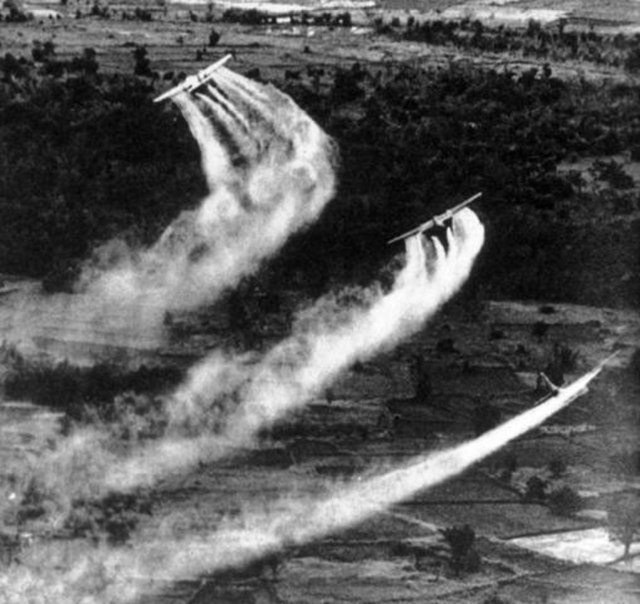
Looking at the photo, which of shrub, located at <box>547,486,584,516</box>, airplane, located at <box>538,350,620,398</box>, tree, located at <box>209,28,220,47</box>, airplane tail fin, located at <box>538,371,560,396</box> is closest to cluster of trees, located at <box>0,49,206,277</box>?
tree, located at <box>209,28,220,47</box>

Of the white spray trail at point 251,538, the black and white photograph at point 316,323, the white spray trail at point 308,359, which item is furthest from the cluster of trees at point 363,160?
the white spray trail at point 251,538

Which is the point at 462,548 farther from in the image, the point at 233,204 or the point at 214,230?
the point at 233,204

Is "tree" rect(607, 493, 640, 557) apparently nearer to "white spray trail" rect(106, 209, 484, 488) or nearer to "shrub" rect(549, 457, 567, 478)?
"shrub" rect(549, 457, 567, 478)

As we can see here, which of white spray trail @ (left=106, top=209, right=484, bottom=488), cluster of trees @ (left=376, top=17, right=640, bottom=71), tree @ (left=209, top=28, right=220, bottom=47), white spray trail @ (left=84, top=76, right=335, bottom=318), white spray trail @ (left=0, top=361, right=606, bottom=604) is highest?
cluster of trees @ (left=376, top=17, right=640, bottom=71)

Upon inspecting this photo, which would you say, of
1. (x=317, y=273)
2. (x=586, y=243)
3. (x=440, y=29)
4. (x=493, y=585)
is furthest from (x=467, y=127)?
(x=493, y=585)

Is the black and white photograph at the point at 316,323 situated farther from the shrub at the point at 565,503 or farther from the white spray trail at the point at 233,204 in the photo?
the white spray trail at the point at 233,204
